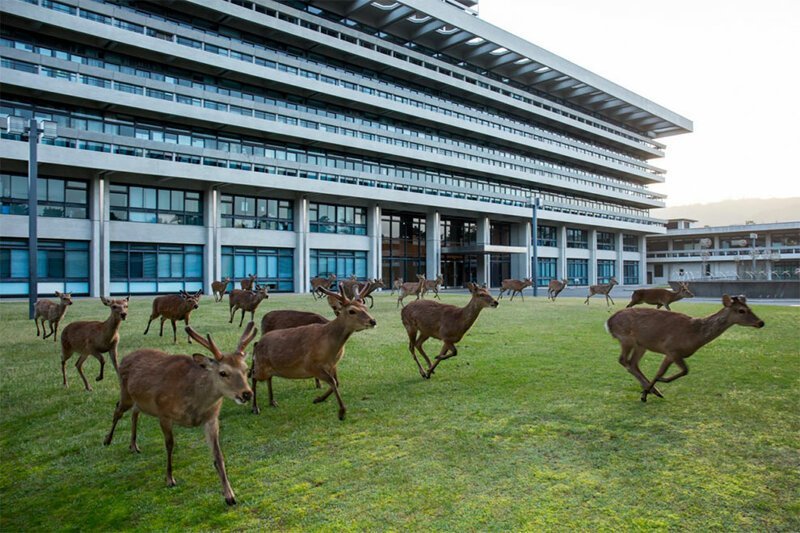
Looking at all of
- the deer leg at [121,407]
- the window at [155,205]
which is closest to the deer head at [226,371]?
the deer leg at [121,407]

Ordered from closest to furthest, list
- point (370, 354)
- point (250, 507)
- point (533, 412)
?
1. point (250, 507)
2. point (533, 412)
3. point (370, 354)

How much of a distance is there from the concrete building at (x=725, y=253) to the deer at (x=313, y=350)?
95.9 metres

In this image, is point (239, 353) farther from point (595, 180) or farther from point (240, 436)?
point (595, 180)

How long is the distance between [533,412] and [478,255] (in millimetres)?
60287

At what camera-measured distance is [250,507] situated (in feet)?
15.7

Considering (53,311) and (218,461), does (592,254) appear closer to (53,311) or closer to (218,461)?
(53,311)

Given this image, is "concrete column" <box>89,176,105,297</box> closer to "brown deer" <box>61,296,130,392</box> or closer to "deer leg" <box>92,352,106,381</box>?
"brown deer" <box>61,296,130,392</box>

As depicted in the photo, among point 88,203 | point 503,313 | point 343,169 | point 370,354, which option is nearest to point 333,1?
point 343,169

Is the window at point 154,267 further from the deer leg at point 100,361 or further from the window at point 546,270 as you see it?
the window at point 546,270

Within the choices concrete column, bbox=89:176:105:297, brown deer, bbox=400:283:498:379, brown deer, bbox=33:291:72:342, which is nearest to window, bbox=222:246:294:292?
concrete column, bbox=89:176:105:297

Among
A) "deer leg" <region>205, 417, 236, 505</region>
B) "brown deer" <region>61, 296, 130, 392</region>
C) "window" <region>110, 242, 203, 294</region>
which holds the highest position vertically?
"window" <region>110, 242, 203, 294</region>

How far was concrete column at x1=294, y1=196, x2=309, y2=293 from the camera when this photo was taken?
164 ft

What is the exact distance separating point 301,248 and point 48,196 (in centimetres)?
2068

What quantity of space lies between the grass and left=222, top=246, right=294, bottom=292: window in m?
37.0
